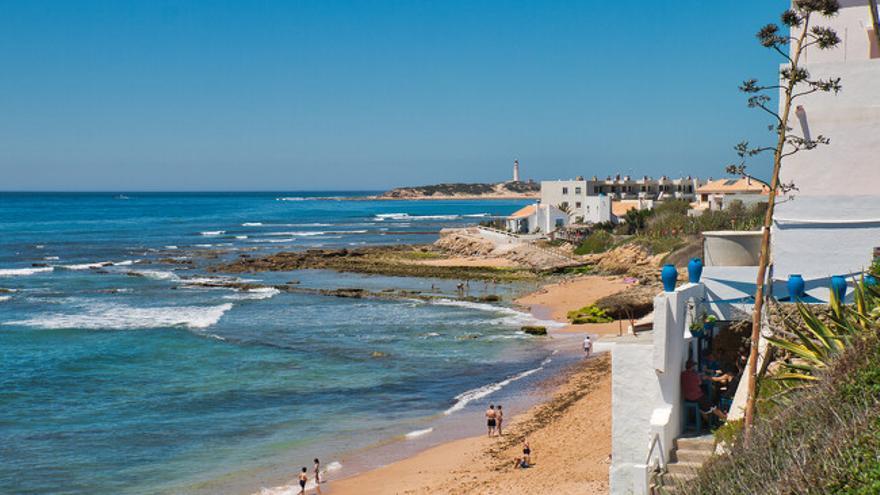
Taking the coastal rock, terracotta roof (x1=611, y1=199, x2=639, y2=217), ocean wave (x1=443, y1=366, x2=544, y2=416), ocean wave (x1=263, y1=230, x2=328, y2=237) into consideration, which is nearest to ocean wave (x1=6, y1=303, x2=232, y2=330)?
the coastal rock

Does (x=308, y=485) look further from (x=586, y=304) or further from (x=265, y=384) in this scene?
(x=586, y=304)

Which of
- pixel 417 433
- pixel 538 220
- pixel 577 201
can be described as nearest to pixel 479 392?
pixel 417 433

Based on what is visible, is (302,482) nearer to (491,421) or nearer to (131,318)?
(491,421)

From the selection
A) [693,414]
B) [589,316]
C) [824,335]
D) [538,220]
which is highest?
[824,335]

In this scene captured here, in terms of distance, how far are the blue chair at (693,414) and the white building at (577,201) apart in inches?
2406

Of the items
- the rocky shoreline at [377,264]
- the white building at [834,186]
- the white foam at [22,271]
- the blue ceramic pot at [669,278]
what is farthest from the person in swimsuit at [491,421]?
the white foam at [22,271]

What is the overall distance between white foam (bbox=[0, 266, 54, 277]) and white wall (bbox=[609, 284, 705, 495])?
5613 centimetres

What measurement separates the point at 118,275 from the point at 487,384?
38718mm

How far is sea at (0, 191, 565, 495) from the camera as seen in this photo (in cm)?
1906

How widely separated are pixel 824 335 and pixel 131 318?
3447 cm

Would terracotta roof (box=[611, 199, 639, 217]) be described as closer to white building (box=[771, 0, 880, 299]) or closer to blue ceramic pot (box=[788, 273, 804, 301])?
white building (box=[771, 0, 880, 299])

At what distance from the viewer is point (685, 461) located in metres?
9.49

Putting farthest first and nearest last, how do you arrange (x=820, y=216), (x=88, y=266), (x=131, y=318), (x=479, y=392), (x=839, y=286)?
(x=88, y=266), (x=131, y=318), (x=479, y=392), (x=820, y=216), (x=839, y=286)

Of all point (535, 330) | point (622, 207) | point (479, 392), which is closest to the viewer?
point (479, 392)
